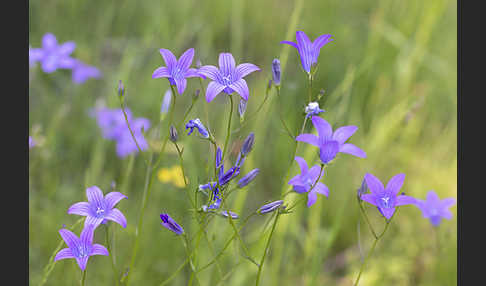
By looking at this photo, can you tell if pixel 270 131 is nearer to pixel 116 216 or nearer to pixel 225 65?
pixel 225 65

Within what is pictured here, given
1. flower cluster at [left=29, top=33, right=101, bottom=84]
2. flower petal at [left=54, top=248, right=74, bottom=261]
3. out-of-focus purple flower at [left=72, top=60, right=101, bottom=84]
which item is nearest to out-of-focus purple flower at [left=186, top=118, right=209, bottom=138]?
flower petal at [left=54, top=248, right=74, bottom=261]

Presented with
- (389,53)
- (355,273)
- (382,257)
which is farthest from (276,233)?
(389,53)

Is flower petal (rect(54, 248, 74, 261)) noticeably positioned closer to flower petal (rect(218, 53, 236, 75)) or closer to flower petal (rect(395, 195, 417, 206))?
flower petal (rect(218, 53, 236, 75))

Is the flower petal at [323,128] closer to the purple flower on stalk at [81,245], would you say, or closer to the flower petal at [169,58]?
the flower petal at [169,58]

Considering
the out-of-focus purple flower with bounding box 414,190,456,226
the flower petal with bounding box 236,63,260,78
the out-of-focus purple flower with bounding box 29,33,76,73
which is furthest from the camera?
the out-of-focus purple flower with bounding box 29,33,76,73

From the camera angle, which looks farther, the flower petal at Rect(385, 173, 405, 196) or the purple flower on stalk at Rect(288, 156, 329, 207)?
the purple flower on stalk at Rect(288, 156, 329, 207)

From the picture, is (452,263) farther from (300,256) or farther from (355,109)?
(355,109)

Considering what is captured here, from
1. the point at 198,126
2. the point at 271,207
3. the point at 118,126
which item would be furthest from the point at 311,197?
the point at 118,126
